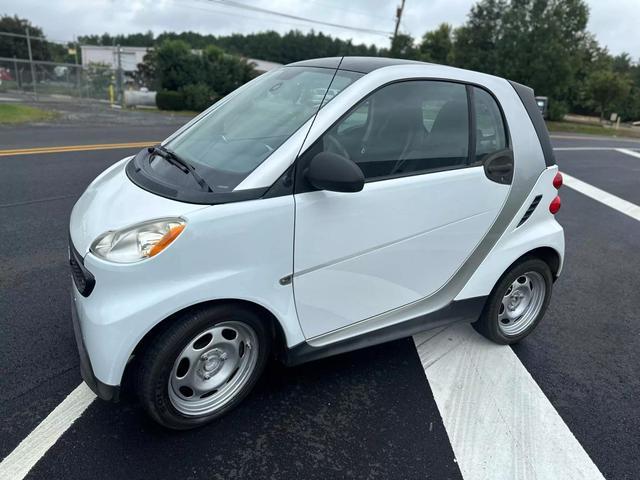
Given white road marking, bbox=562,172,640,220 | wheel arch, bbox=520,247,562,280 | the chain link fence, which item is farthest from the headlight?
the chain link fence

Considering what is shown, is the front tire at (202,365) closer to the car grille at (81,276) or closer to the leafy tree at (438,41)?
the car grille at (81,276)

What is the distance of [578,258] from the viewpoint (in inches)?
214

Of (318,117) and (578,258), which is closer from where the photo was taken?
(318,117)

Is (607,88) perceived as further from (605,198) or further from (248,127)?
(248,127)

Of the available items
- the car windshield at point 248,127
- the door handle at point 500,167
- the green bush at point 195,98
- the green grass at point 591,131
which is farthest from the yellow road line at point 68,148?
the green grass at point 591,131

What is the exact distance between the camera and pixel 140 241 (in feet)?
6.96

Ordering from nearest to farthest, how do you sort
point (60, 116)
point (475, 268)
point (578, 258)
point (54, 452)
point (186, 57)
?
point (54, 452)
point (475, 268)
point (578, 258)
point (60, 116)
point (186, 57)

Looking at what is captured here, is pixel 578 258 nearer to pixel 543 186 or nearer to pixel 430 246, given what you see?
pixel 543 186

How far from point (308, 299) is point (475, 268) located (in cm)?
118

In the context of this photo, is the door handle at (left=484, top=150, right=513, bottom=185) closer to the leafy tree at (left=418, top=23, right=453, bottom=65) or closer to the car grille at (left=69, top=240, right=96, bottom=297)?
the car grille at (left=69, top=240, right=96, bottom=297)

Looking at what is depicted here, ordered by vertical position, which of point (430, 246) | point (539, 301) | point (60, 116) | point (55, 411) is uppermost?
point (430, 246)

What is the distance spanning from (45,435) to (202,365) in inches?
32.1

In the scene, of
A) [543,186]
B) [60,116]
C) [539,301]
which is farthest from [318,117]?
[60,116]

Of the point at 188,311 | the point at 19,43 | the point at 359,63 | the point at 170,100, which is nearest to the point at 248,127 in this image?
the point at 359,63
